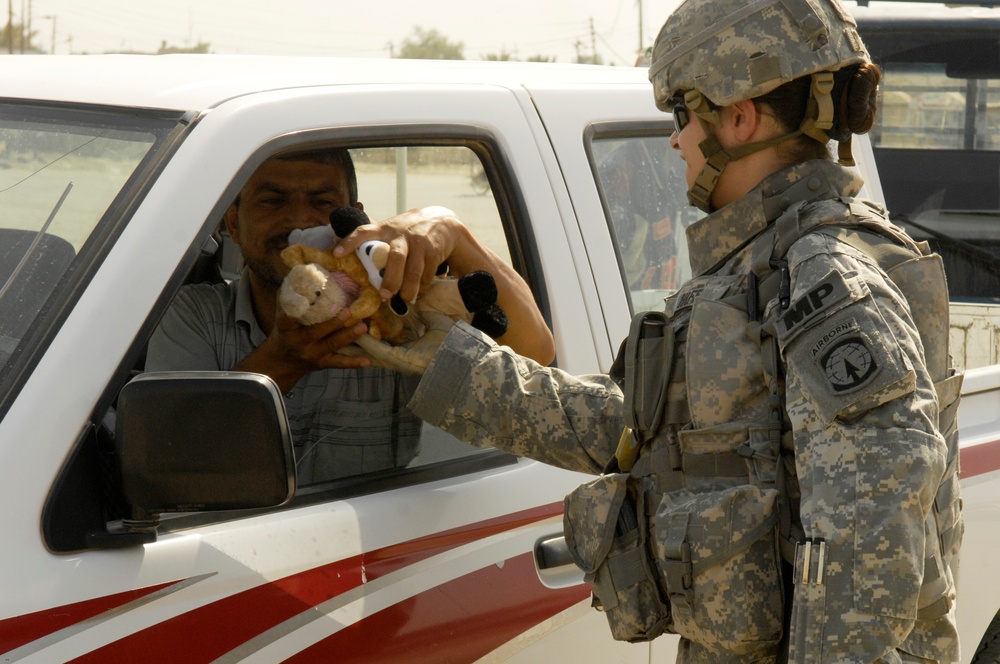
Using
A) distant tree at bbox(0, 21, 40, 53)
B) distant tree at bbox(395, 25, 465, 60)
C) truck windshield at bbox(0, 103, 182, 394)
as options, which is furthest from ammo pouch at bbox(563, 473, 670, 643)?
distant tree at bbox(395, 25, 465, 60)

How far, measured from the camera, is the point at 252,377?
1523 millimetres

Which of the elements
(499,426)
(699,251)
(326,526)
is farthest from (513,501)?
(699,251)

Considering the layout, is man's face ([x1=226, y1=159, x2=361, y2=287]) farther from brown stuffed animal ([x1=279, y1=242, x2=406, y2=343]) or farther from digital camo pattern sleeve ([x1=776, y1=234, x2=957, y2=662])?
digital camo pattern sleeve ([x1=776, y1=234, x2=957, y2=662])

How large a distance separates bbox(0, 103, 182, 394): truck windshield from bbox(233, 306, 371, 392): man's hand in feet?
1.26

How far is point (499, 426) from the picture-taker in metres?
2.09

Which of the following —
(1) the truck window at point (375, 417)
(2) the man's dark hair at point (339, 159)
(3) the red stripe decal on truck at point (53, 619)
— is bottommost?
(3) the red stripe decal on truck at point (53, 619)

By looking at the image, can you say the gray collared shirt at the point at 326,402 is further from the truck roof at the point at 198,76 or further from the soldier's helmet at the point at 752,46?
the soldier's helmet at the point at 752,46

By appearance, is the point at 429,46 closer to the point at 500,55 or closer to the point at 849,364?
the point at 500,55

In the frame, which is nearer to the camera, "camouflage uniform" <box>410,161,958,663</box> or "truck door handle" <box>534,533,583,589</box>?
"camouflage uniform" <box>410,161,958,663</box>

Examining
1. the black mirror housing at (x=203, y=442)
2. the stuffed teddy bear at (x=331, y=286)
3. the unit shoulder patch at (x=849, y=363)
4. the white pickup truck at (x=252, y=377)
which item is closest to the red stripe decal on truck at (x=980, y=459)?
the white pickup truck at (x=252, y=377)

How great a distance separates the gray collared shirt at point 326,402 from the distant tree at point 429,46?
1602 inches

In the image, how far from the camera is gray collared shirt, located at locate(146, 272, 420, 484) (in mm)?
2115

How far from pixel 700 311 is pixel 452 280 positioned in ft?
1.78

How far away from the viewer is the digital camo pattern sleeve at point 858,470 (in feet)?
5.11
